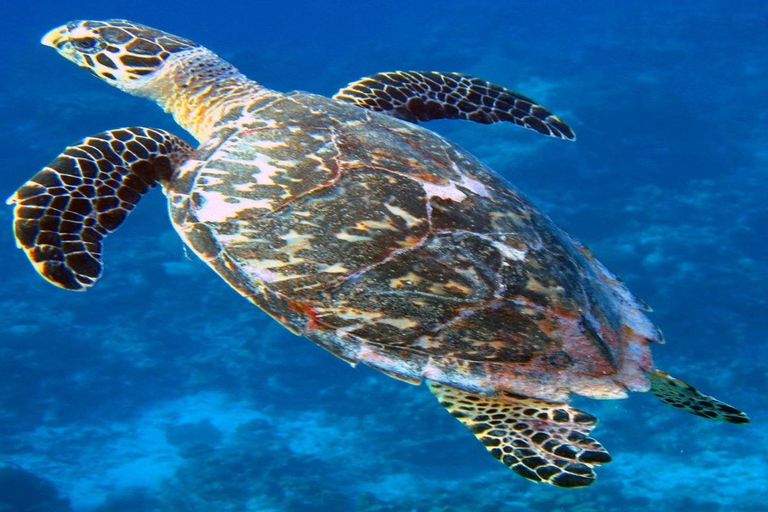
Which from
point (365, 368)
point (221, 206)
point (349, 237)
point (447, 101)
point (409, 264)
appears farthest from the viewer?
point (365, 368)

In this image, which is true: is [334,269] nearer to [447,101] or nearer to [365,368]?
[447,101]

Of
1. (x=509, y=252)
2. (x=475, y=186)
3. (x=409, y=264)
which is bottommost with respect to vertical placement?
(x=409, y=264)

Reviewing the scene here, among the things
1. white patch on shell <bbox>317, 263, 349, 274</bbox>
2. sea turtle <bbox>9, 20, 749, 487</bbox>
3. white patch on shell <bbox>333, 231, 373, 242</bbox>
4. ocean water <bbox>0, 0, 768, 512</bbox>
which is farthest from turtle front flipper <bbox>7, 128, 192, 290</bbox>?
ocean water <bbox>0, 0, 768, 512</bbox>

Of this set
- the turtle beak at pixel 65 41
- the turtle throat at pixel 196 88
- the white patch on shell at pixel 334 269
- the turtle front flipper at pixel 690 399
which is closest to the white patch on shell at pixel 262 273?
the white patch on shell at pixel 334 269

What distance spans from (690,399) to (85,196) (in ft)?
14.4

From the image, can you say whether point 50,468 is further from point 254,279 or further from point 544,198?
point 544,198

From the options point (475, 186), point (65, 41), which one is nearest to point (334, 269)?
point (475, 186)

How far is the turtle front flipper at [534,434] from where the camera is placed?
3219 millimetres

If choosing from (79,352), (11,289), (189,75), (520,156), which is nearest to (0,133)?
(11,289)

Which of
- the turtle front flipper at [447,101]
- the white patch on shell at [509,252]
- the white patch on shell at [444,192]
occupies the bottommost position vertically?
the white patch on shell at [509,252]

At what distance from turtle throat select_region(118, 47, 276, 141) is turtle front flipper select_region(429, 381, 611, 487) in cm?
305

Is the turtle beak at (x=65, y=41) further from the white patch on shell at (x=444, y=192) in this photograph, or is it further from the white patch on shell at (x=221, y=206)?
the white patch on shell at (x=444, y=192)

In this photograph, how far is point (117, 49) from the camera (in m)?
5.75

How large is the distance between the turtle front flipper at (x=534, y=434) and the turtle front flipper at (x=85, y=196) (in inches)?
103
